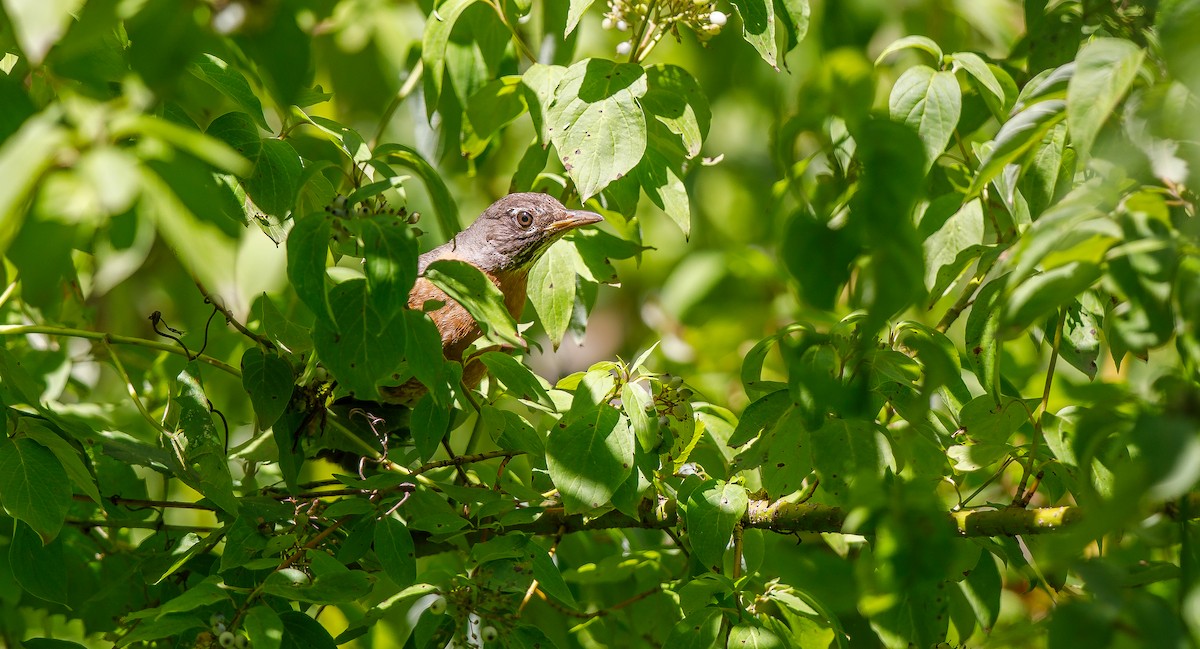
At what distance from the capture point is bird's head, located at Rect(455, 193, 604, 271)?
384 centimetres

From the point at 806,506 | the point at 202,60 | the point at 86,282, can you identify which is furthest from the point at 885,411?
the point at 86,282

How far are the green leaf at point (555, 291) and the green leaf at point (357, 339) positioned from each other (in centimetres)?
83

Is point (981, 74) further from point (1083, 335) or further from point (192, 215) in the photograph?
point (192, 215)

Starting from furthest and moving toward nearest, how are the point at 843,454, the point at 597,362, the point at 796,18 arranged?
the point at 597,362, the point at 796,18, the point at 843,454

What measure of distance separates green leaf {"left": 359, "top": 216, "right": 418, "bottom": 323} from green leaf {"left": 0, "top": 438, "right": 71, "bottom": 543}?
2.88 feet

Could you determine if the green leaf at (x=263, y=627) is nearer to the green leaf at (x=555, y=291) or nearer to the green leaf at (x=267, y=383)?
the green leaf at (x=267, y=383)

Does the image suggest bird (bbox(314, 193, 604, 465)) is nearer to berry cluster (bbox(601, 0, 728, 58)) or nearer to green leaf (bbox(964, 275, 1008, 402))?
berry cluster (bbox(601, 0, 728, 58))

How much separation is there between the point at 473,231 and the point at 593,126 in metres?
2.11

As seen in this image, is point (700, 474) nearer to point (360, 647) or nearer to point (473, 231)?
point (360, 647)

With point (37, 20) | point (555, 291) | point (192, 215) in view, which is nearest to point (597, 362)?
point (555, 291)

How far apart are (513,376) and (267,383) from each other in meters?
0.57

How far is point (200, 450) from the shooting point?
232 centimetres

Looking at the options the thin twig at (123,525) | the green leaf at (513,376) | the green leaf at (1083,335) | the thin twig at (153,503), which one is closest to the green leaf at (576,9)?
the green leaf at (513,376)

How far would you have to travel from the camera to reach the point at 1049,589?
2502 mm
